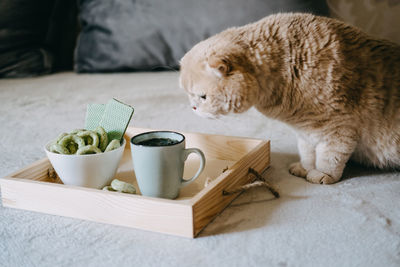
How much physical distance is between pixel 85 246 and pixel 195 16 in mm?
1547

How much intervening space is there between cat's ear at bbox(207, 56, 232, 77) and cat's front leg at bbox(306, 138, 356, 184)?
329 mm

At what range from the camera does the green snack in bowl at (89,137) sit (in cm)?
99

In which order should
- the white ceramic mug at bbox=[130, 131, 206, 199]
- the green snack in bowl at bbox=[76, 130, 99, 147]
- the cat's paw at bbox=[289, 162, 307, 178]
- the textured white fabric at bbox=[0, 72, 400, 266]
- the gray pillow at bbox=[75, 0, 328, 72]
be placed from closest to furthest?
the textured white fabric at bbox=[0, 72, 400, 266] < the white ceramic mug at bbox=[130, 131, 206, 199] < the green snack in bowl at bbox=[76, 130, 99, 147] < the cat's paw at bbox=[289, 162, 307, 178] < the gray pillow at bbox=[75, 0, 328, 72]

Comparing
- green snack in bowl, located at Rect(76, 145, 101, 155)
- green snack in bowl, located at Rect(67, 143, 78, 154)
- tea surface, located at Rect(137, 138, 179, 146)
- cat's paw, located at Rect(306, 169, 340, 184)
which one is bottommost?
cat's paw, located at Rect(306, 169, 340, 184)

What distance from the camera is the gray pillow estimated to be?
6.70ft

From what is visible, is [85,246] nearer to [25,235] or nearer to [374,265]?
[25,235]

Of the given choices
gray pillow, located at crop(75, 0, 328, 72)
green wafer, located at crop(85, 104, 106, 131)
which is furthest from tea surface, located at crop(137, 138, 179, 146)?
gray pillow, located at crop(75, 0, 328, 72)

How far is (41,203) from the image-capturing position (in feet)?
2.94

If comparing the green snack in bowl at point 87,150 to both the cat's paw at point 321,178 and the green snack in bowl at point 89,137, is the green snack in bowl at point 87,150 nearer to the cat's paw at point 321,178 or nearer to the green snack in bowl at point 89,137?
the green snack in bowl at point 89,137

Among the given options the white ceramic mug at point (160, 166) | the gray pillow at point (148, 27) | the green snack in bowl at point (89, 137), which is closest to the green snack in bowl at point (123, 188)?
the white ceramic mug at point (160, 166)

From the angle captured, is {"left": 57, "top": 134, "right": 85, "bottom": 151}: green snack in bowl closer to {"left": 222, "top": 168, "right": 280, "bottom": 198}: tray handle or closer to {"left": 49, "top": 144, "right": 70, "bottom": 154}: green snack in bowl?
{"left": 49, "top": 144, "right": 70, "bottom": 154}: green snack in bowl

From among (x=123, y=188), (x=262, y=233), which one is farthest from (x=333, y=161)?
(x=123, y=188)

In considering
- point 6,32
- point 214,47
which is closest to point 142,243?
point 214,47

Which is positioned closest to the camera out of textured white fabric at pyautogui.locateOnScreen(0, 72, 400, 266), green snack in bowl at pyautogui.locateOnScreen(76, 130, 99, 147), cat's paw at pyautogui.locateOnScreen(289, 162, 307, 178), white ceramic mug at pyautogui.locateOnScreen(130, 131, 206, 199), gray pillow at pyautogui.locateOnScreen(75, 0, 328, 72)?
textured white fabric at pyautogui.locateOnScreen(0, 72, 400, 266)
